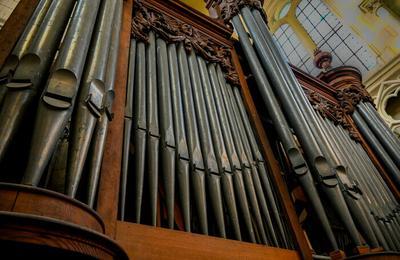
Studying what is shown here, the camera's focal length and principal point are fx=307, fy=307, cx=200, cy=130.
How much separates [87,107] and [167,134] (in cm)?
52

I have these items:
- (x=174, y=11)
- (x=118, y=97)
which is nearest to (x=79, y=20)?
(x=118, y=97)

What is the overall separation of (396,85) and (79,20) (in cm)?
539

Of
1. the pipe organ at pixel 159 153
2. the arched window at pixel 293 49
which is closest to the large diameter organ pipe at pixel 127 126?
the pipe organ at pixel 159 153

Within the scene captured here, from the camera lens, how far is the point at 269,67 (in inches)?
115

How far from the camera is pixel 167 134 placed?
1663 mm

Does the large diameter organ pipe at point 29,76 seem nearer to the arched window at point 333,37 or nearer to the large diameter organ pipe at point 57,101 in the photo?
the large diameter organ pipe at point 57,101

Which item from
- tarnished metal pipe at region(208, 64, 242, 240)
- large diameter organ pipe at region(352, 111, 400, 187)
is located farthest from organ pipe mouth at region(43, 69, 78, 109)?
large diameter organ pipe at region(352, 111, 400, 187)

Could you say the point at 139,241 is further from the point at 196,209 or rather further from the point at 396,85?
the point at 396,85

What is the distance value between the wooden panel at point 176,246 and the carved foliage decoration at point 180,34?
158 centimetres

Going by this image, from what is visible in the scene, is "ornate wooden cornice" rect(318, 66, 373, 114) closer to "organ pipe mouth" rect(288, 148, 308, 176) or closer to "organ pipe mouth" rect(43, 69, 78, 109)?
"organ pipe mouth" rect(288, 148, 308, 176)

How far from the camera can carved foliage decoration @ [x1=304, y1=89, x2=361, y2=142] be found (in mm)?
3617

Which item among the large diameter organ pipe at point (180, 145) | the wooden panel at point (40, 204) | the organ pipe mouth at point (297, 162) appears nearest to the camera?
the wooden panel at point (40, 204)

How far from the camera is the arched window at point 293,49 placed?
711 centimetres

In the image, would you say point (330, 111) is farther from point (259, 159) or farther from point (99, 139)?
point (99, 139)
